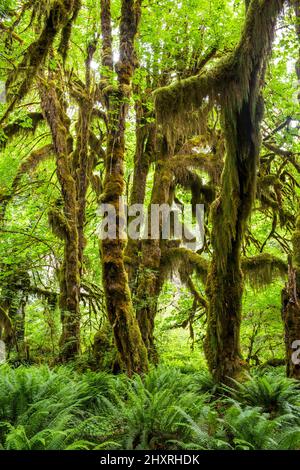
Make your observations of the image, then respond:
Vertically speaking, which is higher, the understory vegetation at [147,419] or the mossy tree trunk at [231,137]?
the mossy tree trunk at [231,137]

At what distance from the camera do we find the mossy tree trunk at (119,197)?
20.4ft

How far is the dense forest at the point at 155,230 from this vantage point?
4.50 m

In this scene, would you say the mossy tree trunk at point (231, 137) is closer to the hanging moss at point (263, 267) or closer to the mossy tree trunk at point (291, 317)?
the mossy tree trunk at point (291, 317)

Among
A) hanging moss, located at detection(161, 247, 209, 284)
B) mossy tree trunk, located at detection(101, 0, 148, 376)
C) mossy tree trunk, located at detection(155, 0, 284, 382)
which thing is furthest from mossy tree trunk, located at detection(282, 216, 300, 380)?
hanging moss, located at detection(161, 247, 209, 284)

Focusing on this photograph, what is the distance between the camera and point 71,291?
840cm

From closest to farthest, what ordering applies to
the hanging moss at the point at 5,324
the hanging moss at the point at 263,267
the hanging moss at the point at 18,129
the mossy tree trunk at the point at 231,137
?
the mossy tree trunk at the point at 231,137, the hanging moss at the point at 263,267, the hanging moss at the point at 5,324, the hanging moss at the point at 18,129

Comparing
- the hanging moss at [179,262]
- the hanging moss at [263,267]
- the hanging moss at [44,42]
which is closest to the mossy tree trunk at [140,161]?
the hanging moss at [179,262]

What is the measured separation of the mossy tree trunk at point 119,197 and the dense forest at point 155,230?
2 centimetres

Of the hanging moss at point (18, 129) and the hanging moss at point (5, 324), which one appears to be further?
the hanging moss at point (18, 129)

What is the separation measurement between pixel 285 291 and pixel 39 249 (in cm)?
666

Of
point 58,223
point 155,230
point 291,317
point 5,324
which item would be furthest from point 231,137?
point 5,324

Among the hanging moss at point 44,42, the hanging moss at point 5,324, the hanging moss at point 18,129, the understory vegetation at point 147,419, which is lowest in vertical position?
Answer: the understory vegetation at point 147,419

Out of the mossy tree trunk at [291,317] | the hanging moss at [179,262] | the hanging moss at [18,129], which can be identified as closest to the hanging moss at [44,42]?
the mossy tree trunk at [291,317]

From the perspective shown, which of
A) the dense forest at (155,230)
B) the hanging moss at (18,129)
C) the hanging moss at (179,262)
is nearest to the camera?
the dense forest at (155,230)
